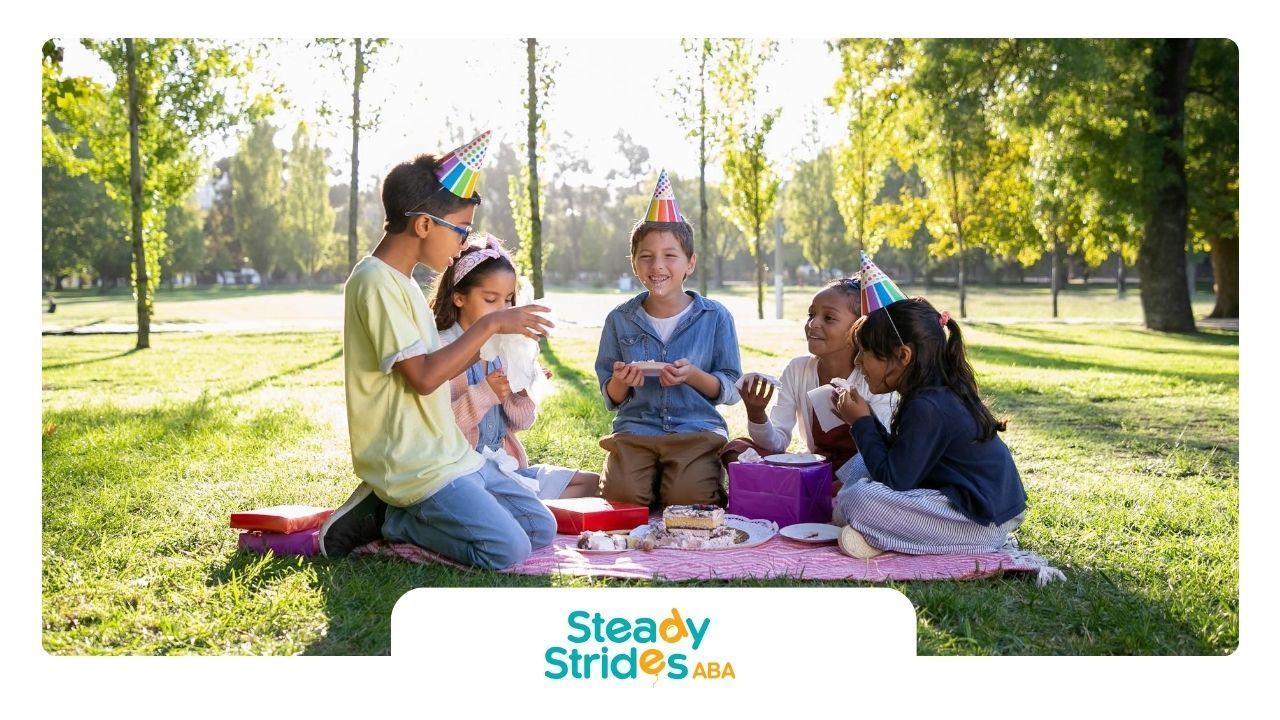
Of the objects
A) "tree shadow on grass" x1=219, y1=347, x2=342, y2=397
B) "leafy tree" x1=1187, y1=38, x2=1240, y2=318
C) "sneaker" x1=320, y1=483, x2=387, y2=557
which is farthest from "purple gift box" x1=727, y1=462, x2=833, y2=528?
"tree shadow on grass" x1=219, y1=347, x2=342, y2=397

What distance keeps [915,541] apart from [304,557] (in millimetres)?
1681

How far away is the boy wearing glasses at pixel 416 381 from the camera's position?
2789 millimetres

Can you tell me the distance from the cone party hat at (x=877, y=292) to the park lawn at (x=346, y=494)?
0.79 metres

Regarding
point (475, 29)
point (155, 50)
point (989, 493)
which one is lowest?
point (989, 493)

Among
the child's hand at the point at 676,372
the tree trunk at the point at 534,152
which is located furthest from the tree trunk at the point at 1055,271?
the child's hand at the point at 676,372

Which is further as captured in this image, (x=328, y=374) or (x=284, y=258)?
(x=284, y=258)

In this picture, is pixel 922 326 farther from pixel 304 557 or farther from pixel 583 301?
pixel 583 301

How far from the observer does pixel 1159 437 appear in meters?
5.17

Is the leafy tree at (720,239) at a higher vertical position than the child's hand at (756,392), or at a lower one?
higher

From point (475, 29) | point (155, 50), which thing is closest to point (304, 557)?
point (475, 29)

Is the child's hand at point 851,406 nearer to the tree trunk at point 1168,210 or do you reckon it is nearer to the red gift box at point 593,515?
the red gift box at point 593,515

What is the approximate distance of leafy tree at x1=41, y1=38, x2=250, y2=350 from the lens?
8797 millimetres

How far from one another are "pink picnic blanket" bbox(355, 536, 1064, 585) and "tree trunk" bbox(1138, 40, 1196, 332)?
8.13 ft

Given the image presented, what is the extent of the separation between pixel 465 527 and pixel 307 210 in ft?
72.9
